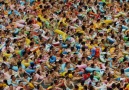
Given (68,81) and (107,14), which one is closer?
(68,81)

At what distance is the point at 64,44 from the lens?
1309 cm

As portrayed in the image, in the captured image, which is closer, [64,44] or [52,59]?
[52,59]

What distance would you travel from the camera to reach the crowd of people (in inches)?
457

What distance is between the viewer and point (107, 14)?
15.3 m

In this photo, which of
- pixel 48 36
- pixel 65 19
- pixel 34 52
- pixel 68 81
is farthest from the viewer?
pixel 65 19

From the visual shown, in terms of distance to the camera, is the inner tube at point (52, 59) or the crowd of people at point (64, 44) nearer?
the crowd of people at point (64, 44)

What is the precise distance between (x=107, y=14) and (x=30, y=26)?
314cm

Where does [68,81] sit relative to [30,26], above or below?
below

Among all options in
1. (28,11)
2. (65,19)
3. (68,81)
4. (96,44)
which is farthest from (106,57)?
(28,11)

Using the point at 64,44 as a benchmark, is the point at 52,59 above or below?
below

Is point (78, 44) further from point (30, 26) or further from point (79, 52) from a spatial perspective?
point (30, 26)

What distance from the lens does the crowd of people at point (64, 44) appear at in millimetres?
11602

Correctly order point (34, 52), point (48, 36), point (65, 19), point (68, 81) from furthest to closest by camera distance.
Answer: point (65, 19), point (48, 36), point (34, 52), point (68, 81)

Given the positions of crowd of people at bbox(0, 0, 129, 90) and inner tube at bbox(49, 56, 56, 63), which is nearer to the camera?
crowd of people at bbox(0, 0, 129, 90)
